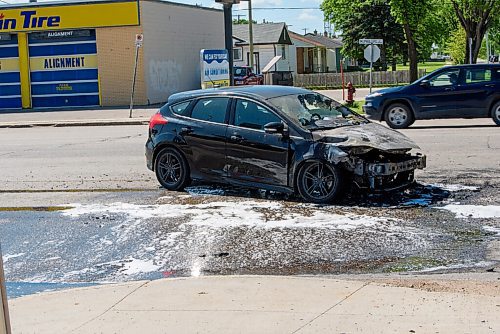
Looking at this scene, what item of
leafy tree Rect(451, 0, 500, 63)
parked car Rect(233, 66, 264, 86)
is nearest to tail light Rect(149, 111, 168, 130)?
leafy tree Rect(451, 0, 500, 63)

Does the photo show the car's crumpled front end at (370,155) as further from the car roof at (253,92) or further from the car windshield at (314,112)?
the car roof at (253,92)

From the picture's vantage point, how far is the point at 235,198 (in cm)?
1097

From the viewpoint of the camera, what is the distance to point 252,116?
1092 centimetres

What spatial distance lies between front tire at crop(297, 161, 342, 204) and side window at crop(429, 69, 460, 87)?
10554 mm

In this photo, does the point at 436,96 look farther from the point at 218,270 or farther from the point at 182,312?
the point at 182,312

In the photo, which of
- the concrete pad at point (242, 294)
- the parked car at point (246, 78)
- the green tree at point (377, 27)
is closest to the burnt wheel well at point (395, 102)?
the concrete pad at point (242, 294)

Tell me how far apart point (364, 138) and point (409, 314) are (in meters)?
4.69

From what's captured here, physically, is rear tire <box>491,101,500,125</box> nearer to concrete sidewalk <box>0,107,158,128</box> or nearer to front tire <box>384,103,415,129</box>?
front tire <box>384,103,415,129</box>

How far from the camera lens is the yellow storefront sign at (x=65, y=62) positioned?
1459 inches

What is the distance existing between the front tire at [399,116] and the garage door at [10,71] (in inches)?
913

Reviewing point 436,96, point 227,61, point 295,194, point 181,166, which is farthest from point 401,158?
point 227,61

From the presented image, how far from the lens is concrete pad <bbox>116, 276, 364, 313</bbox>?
607 centimetres

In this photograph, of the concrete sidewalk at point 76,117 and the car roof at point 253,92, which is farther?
the concrete sidewalk at point 76,117

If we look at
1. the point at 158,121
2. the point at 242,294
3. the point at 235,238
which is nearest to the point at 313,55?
the point at 158,121
